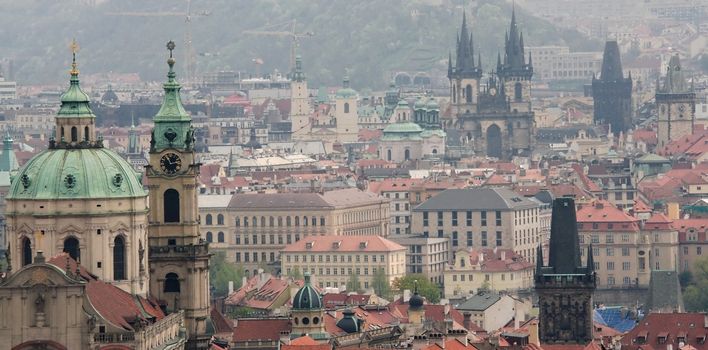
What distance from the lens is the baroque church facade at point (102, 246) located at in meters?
87.9

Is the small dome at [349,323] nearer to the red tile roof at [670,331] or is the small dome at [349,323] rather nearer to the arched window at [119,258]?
the red tile roof at [670,331]

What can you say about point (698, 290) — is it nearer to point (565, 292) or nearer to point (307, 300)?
point (565, 292)

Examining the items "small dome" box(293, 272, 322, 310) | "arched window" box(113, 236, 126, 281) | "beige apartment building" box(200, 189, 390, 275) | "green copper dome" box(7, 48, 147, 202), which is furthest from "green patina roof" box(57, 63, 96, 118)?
"beige apartment building" box(200, 189, 390, 275)

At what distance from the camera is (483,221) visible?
182m

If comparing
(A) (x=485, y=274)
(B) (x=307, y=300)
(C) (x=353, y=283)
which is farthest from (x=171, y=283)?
(A) (x=485, y=274)

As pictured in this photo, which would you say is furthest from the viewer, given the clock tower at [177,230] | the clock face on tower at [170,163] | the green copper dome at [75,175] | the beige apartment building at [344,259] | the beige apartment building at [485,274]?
the beige apartment building at [344,259]

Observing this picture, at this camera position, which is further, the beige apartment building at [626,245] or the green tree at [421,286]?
the beige apartment building at [626,245]

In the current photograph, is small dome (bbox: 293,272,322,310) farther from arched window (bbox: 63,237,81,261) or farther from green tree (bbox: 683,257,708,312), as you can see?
green tree (bbox: 683,257,708,312)

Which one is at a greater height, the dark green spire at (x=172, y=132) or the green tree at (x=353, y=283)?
the dark green spire at (x=172, y=132)

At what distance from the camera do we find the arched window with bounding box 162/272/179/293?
99625 mm

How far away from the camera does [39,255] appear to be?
89.6 m

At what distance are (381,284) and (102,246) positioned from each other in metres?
69.2

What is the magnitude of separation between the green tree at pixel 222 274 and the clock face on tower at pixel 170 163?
5008 centimetres

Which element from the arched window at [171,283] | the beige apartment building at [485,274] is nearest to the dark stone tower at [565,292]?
the arched window at [171,283]
